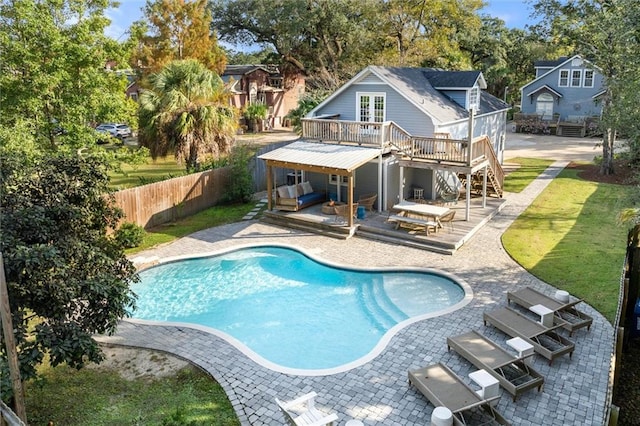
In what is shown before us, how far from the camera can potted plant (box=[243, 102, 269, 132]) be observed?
48375mm

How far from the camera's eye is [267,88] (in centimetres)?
5216

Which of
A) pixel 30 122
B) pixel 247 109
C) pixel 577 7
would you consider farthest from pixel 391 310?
pixel 247 109

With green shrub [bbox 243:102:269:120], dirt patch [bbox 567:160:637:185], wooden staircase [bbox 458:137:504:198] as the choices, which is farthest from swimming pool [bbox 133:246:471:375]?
green shrub [bbox 243:102:269:120]

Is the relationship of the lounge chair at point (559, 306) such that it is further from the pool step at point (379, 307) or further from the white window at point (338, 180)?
the white window at point (338, 180)

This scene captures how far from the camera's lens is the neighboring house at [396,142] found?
20188 millimetres

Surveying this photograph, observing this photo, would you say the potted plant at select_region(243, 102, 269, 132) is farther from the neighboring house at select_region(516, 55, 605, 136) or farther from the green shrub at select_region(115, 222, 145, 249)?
the green shrub at select_region(115, 222, 145, 249)

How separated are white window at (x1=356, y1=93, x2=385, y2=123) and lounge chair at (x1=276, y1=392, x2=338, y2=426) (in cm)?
1711

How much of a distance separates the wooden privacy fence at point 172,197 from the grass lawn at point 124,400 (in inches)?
384

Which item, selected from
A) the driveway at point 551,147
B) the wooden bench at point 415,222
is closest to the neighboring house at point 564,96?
the driveway at point 551,147

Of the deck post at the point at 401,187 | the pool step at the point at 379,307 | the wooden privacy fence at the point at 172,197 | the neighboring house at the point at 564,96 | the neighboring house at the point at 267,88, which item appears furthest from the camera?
the neighboring house at the point at 267,88

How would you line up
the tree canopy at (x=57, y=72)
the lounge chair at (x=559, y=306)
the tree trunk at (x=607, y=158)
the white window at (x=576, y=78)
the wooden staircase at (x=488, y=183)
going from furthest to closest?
the white window at (x=576, y=78), the tree trunk at (x=607, y=158), the wooden staircase at (x=488, y=183), the tree canopy at (x=57, y=72), the lounge chair at (x=559, y=306)

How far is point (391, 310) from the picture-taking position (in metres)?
14.3

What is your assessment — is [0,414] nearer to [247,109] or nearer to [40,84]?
[40,84]

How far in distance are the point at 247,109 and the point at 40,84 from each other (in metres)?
31.6
